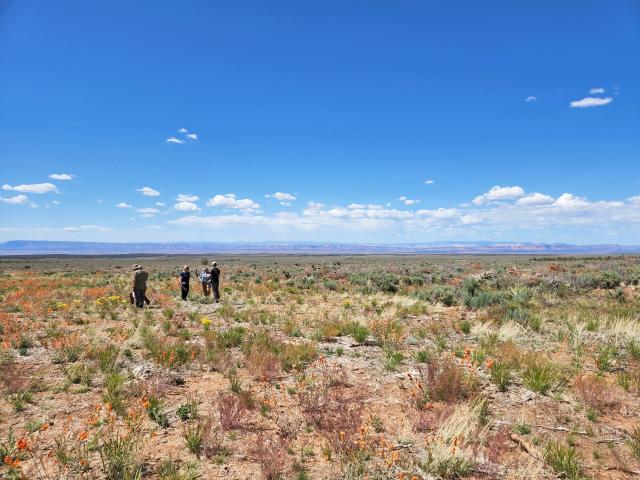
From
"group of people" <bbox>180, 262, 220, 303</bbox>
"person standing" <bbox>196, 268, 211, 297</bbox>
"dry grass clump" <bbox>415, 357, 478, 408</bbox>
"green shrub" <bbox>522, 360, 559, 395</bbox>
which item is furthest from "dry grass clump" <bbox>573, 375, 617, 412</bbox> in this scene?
"person standing" <bbox>196, 268, 211, 297</bbox>

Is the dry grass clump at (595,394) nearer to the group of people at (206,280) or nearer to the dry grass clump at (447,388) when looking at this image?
the dry grass clump at (447,388)

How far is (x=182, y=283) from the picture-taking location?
59.2ft

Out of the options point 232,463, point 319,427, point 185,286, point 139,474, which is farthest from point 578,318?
point 185,286

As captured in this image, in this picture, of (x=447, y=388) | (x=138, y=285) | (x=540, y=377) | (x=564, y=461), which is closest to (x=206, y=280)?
(x=138, y=285)

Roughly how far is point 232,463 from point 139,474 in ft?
3.55

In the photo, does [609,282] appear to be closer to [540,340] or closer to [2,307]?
[540,340]

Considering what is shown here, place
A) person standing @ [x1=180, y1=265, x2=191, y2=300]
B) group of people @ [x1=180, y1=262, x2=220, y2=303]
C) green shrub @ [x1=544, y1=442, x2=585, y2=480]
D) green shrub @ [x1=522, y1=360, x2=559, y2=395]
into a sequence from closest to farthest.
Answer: green shrub @ [x1=544, y1=442, x2=585, y2=480] < green shrub @ [x1=522, y1=360, x2=559, y2=395] < group of people @ [x1=180, y1=262, x2=220, y2=303] < person standing @ [x1=180, y1=265, x2=191, y2=300]

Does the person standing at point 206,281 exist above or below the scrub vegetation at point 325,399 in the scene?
above

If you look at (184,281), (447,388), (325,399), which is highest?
(184,281)

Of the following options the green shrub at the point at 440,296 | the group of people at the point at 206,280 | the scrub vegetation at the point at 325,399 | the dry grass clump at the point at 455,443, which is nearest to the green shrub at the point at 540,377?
the scrub vegetation at the point at 325,399

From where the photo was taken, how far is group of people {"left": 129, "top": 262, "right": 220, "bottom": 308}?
15.8 metres

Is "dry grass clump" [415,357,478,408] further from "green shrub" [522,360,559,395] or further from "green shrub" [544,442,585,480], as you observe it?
"green shrub" [544,442,585,480]

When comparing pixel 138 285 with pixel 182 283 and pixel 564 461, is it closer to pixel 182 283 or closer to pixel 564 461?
pixel 182 283

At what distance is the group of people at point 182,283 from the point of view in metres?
15.8
